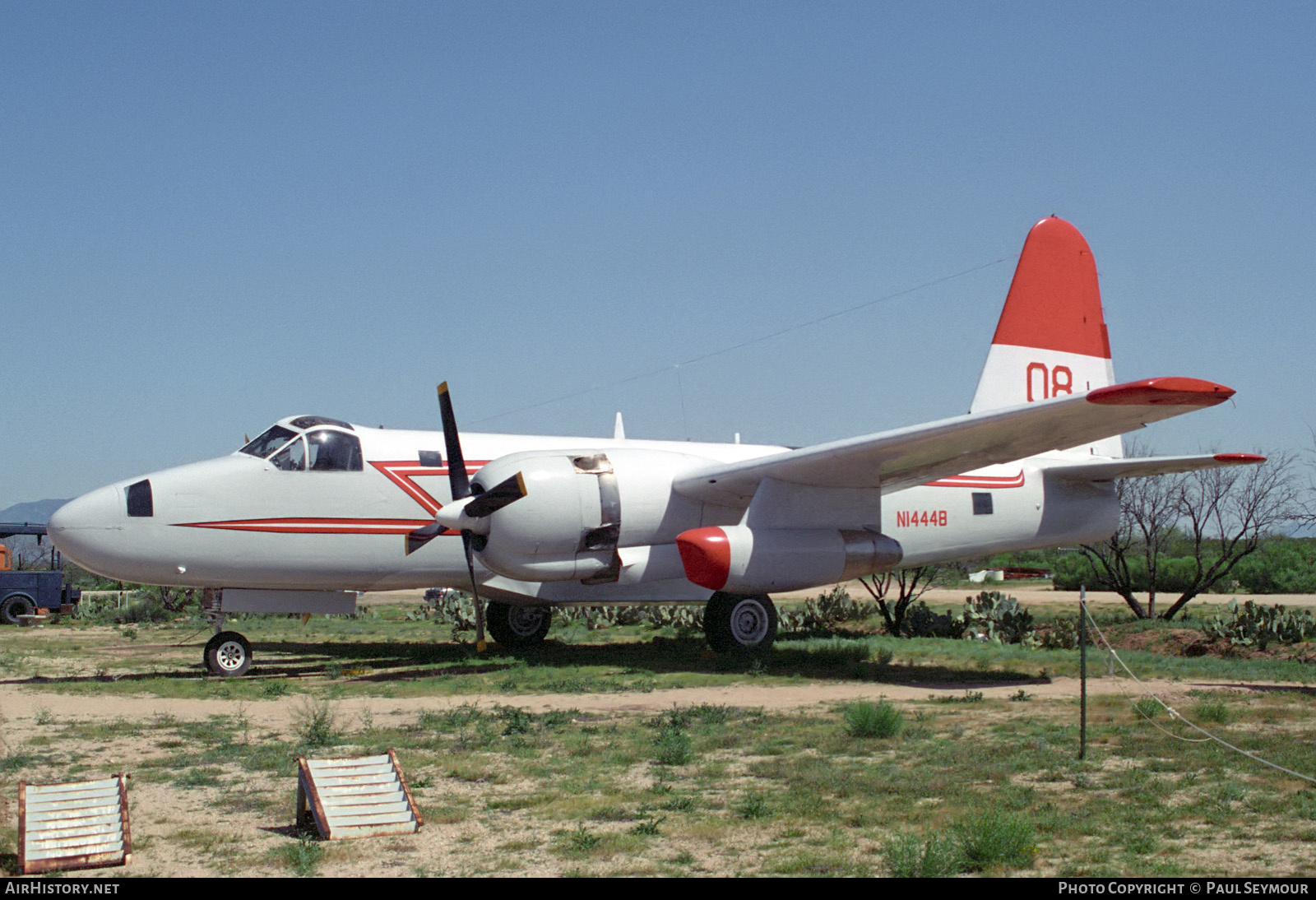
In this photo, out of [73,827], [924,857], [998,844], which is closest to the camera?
[924,857]

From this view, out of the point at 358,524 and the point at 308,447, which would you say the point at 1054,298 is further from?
the point at 308,447

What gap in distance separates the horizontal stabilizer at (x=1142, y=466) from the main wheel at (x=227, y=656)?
13.7 m

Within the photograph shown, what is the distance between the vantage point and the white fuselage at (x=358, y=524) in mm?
15102

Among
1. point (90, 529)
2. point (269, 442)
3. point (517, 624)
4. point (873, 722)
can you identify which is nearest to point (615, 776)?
point (873, 722)

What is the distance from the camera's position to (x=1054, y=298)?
68.1 ft

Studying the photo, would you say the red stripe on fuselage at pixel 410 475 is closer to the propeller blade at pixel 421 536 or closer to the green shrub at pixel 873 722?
the propeller blade at pixel 421 536

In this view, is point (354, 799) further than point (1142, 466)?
No

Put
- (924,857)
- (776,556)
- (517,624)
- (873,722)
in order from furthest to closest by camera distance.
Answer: (517,624)
(776,556)
(873,722)
(924,857)

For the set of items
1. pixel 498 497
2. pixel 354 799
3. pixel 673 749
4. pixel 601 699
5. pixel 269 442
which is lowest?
pixel 601 699

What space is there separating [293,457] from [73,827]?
10.2m

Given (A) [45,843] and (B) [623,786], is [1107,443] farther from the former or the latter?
(A) [45,843]

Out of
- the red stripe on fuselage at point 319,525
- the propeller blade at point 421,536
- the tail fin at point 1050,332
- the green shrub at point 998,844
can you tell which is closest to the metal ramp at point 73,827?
the green shrub at point 998,844

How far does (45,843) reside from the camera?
6188mm

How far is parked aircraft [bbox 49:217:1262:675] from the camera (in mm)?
14953
